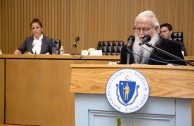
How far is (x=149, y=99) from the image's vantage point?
1502mm

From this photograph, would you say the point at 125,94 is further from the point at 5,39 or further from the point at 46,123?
the point at 5,39

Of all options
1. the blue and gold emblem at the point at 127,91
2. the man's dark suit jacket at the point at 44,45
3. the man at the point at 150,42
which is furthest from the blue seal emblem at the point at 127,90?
the man's dark suit jacket at the point at 44,45

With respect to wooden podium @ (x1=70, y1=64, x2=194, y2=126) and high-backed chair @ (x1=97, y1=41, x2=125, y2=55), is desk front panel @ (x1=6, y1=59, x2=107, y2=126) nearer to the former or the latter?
wooden podium @ (x1=70, y1=64, x2=194, y2=126)

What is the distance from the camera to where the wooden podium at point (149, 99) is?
1.46 metres

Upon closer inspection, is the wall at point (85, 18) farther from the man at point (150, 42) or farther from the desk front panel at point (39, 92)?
the man at point (150, 42)

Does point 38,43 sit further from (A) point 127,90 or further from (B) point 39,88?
(A) point 127,90

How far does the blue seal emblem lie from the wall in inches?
241

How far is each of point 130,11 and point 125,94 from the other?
6388mm

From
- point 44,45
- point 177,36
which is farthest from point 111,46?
point 44,45

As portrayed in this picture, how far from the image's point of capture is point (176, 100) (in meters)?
1.48

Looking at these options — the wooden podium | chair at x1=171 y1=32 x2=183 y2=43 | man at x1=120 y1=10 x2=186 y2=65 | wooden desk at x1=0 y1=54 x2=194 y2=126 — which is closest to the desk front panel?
wooden desk at x1=0 y1=54 x2=194 y2=126

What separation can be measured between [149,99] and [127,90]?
122 mm

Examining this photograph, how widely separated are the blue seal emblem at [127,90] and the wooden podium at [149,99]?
34mm

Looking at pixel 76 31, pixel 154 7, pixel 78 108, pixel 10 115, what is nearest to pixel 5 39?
pixel 76 31
